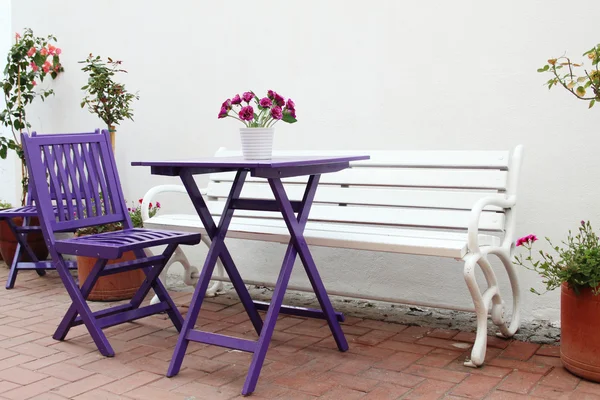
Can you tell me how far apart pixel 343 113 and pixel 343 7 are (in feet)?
2.17

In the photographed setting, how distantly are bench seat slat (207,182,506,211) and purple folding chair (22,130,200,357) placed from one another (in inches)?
32.1

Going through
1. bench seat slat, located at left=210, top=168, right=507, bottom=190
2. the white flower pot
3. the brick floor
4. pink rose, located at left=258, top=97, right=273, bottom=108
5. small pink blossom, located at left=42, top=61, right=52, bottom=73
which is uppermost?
small pink blossom, located at left=42, top=61, right=52, bottom=73

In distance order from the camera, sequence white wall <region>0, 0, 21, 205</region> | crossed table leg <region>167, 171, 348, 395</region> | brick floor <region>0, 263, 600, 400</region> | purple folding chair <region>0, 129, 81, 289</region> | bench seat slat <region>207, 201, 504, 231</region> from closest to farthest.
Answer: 1. brick floor <region>0, 263, 600, 400</region>
2. crossed table leg <region>167, 171, 348, 395</region>
3. bench seat slat <region>207, 201, 504, 231</region>
4. purple folding chair <region>0, 129, 81, 289</region>
5. white wall <region>0, 0, 21, 205</region>

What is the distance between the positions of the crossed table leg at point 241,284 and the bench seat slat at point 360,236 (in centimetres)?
24

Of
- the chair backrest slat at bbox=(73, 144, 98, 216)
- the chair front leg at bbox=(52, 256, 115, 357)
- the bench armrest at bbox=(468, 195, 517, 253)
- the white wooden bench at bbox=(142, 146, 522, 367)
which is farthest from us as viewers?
the chair backrest slat at bbox=(73, 144, 98, 216)

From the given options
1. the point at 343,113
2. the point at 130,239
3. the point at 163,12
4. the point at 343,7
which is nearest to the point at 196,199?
the point at 130,239

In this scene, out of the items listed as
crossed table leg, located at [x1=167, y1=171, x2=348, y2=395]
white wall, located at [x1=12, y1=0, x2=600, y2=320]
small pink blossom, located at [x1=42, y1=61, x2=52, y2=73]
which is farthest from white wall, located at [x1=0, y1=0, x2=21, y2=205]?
crossed table leg, located at [x1=167, y1=171, x2=348, y2=395]

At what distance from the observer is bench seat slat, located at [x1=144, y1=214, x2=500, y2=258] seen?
3.25 metres

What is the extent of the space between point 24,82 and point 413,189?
3.74 m

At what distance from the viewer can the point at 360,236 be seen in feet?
11.6

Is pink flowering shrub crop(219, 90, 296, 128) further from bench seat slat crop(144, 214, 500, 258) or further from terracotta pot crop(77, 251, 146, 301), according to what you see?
terracotta pot crop(77, 251, 146, 301)

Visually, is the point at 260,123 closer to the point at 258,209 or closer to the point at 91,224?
the point at 258,209

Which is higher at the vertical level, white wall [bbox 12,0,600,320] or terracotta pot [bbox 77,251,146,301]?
white wall [bbox 12,0,600,320]

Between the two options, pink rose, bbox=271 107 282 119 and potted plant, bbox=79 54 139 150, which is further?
potted plant, bbox=79 54 139 150
